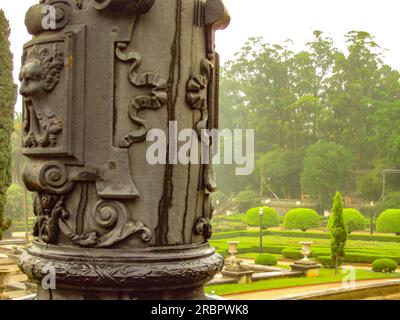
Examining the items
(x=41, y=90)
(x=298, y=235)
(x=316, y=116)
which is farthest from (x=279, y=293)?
(x=316, y=116)

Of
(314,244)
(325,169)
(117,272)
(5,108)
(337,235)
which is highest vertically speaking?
(5,108)

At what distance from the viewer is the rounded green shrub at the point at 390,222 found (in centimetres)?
2819

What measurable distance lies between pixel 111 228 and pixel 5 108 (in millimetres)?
9372

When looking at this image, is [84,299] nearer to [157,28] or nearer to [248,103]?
[157,28]

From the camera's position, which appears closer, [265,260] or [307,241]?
[265,260]

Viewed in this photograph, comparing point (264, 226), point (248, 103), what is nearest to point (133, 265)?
point (264, 226)

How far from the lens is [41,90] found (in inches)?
97.6

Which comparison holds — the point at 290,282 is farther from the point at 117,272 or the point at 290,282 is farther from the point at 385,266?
the point at 117,272

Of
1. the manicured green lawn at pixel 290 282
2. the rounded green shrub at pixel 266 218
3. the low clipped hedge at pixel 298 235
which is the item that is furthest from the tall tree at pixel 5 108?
the rounded green shrub at pixel 266 218

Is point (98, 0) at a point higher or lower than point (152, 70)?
higher

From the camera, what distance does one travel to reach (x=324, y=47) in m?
43.8
